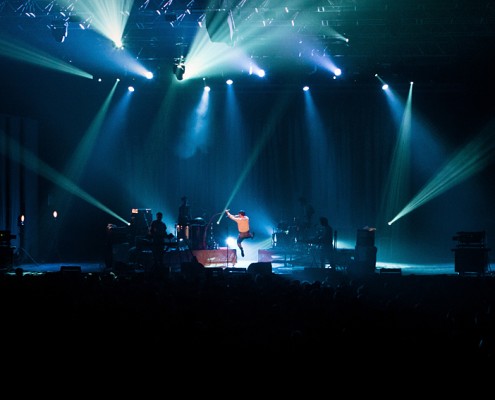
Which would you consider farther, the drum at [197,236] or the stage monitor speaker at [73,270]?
the drum at [197,236]

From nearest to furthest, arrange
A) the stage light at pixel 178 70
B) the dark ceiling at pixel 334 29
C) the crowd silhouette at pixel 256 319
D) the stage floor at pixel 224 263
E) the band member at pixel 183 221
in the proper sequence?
the crowd silhouette at pixel 256 319, the dark ceiling at pixel 334 29, the stage floor at pixel 224 263, the band member at pixel 183 221, the stage light at pixel 178 70

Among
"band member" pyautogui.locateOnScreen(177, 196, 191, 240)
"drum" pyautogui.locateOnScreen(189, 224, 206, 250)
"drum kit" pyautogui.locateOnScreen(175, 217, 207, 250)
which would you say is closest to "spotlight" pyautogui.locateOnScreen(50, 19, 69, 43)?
"band member" pyautogui.locateOnScreen(177, 196, 191, 240)

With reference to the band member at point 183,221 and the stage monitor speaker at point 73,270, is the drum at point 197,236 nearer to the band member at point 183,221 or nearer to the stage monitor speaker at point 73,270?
the band member at point 183,221

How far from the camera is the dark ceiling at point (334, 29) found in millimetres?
12414

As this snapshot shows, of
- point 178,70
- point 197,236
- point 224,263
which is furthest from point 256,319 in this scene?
point 178,70

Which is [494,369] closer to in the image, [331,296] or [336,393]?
[336,393]

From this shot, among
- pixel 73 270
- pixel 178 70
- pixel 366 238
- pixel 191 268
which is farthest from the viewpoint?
pixel 178 70

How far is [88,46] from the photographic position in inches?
616

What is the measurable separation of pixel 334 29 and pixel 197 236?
6181mm

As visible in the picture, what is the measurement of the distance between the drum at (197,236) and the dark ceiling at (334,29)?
15.2ft

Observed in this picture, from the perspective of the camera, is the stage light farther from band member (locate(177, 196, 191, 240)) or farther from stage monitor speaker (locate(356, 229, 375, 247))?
stage monitor speaker (locate(356, 229, 375, 247))

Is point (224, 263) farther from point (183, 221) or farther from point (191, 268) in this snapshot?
point (191, 268)

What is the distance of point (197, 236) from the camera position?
16.0 meters

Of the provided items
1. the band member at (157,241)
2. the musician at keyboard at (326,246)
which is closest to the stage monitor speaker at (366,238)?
the musician at keyboard at (326,246)
